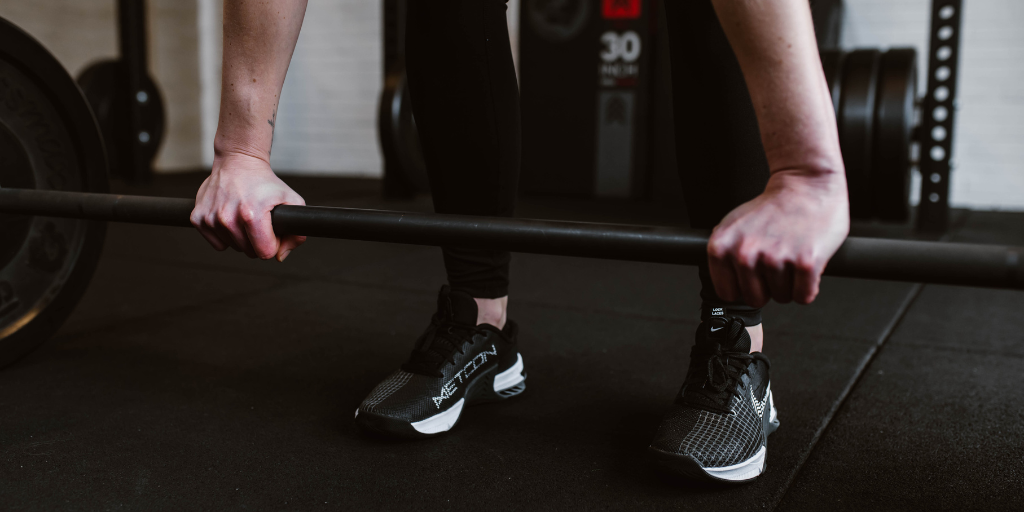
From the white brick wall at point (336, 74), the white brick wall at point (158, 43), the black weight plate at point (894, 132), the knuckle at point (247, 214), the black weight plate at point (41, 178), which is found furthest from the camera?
the white brick wall at point (158, 43)

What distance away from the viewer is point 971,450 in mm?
798

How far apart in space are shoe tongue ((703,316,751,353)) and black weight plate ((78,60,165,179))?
3.66 m

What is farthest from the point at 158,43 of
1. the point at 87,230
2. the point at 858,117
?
the point at 858,117

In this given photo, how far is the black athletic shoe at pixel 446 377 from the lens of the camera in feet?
2.67

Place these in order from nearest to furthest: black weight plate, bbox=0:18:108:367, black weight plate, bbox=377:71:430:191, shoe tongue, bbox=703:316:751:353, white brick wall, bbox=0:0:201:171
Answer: shoe tongue, bbox=703:316:751:353 < black weight plate, bbox=0:18:108:367 < black weight plate, bbox=377:71:430:191 < white brick wall, bbox=0:0:201:171

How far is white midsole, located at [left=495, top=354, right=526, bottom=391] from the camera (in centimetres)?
94

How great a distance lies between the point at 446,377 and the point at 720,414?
316 millimetres

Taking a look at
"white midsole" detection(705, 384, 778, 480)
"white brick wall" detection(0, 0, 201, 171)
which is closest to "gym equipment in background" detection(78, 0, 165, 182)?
"white brick wall" detection(0, 0, 201, 171)

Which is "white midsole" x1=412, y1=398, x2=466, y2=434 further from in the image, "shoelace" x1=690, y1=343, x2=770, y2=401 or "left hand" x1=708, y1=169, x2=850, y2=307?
"left hand" x1=708, y1=169, x2=850, y2=307

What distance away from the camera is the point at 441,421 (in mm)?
834

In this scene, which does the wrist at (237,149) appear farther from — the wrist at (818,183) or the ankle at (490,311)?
the wrist at (818,183)

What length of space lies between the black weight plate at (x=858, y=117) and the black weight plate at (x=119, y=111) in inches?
130

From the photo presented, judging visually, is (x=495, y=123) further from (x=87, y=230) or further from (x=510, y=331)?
(x=87, y=230)

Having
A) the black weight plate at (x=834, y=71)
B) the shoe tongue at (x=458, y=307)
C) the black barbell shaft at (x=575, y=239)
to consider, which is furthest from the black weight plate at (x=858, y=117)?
the black barbell shaft at (x=575, y=239)
